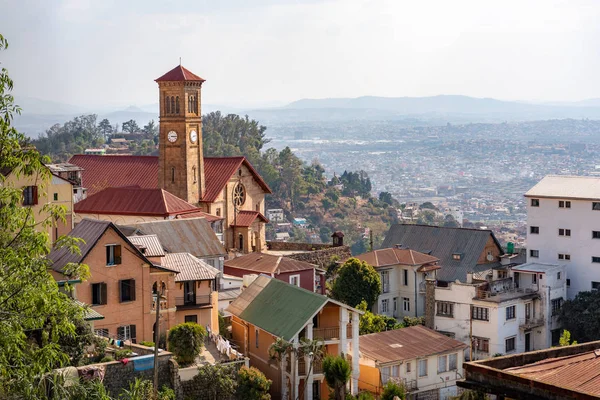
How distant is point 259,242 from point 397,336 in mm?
24387

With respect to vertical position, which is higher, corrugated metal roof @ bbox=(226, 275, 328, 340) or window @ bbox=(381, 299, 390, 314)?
corrugated metal roof @ bbox=(226, 275, 328, 340)

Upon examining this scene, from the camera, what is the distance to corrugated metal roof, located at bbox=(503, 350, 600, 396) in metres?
17.3

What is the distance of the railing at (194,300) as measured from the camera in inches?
1455

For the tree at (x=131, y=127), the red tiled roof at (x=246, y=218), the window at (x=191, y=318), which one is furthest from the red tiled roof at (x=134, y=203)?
the tree at (x=131, y=127)

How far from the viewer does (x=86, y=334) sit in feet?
98.6

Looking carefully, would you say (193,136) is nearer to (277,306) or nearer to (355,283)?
(355,283)

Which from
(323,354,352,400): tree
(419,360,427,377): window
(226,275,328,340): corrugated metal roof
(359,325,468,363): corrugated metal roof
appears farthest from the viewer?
(419,360,427,377): window

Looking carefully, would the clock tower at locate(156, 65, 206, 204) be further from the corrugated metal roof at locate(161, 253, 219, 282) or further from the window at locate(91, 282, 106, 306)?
the window at locate(91, 282, 106, 306)

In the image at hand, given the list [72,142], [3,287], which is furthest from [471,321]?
[72,142]

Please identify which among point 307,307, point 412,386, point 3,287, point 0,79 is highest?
point 0,79

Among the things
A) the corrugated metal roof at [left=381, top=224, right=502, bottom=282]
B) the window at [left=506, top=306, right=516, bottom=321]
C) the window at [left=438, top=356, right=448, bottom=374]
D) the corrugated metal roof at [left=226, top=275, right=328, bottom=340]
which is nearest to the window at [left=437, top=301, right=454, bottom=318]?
the window at [left=506, top=306, right=516, bottom=321]

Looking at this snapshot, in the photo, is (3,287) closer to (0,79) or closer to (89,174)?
(0,79)

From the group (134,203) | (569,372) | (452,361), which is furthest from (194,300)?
(134,203)

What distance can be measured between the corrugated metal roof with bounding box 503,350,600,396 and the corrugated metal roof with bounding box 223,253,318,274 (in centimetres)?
3049
